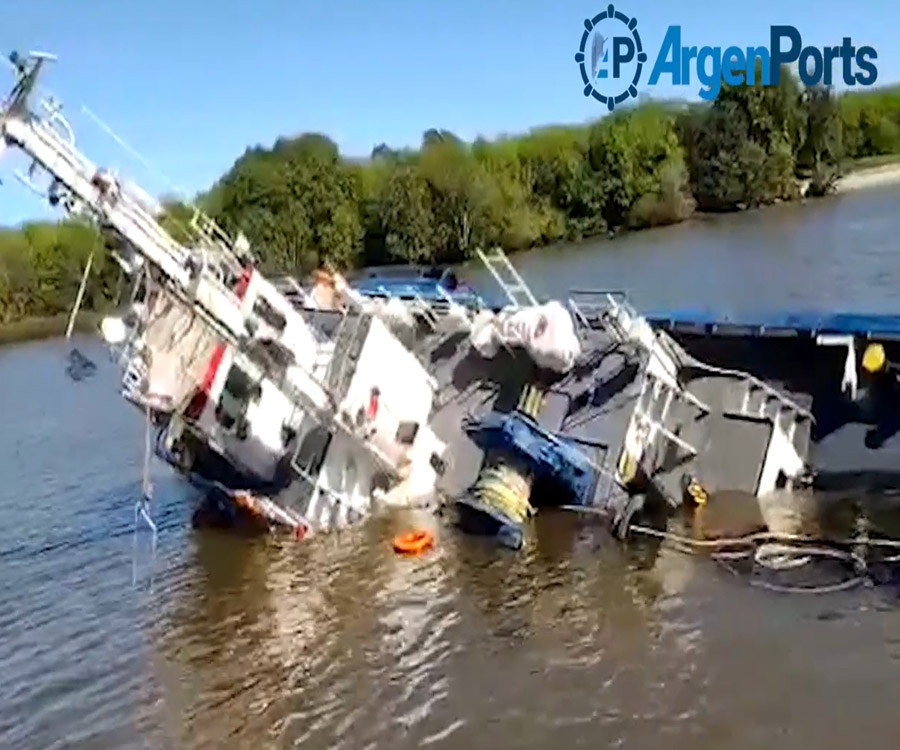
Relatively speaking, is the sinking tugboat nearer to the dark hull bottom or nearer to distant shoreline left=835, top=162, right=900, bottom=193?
the dark hull bottom

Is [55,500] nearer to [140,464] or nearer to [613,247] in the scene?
[140,464]

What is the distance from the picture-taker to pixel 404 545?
2152 centimetres

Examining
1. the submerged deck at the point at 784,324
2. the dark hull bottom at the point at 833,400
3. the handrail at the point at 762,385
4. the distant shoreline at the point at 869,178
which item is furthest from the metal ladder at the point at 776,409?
the distant shoreline at the point at 869,178

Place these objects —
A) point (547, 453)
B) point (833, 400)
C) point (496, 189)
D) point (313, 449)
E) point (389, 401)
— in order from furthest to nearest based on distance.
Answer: point (496, 189) → point (833, 400) → point (389, 401) → point (313, 449) → point (547, 453)

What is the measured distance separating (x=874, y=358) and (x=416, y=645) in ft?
31.6

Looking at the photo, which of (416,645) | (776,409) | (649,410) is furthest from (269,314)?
(776,409)

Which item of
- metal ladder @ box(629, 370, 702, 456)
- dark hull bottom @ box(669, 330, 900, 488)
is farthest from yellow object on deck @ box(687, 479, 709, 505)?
dark hull bottom @ box(669, 330, 900, 488)

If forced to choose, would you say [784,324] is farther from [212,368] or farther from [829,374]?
[212,368]

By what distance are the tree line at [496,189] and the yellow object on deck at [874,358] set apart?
7252 centimetres

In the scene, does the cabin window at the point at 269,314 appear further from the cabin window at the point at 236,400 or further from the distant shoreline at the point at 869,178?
the distant shoreline at the point at 869,178

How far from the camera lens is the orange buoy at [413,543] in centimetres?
2150

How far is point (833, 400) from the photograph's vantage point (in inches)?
941

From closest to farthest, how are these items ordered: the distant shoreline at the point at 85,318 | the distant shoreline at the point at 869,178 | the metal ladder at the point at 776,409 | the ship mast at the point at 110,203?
the ship mast at the point at 110,203 → the metal ladder at the point at 776,409 → the distant shoreline at the point at 85,318 → the distant shoreline at the point at 869,178

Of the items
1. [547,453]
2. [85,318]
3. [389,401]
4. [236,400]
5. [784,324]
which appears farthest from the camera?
[85,318]
